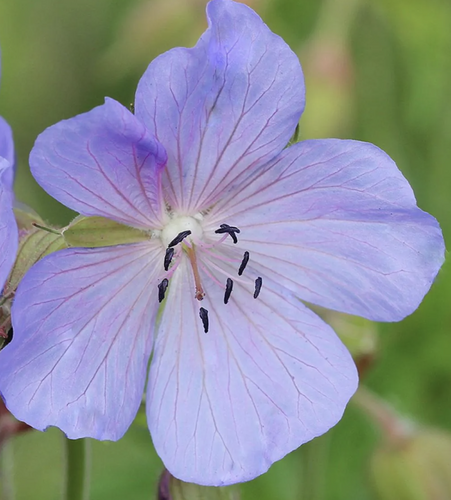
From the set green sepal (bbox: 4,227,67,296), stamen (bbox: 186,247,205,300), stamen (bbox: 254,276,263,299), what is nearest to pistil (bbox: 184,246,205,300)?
stamen (bbox: 186,247,205,300)

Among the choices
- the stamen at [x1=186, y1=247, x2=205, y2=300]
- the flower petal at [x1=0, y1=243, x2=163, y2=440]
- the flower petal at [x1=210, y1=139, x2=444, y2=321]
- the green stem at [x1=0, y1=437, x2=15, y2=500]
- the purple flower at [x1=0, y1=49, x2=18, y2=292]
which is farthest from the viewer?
the green stem at [x1=0, y1=437, x2=15, y2=500]

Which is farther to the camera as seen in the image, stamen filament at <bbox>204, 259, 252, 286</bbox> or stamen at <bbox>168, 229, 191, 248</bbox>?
stamen filament at <bbox>204, 259, 252, 286</bbox>

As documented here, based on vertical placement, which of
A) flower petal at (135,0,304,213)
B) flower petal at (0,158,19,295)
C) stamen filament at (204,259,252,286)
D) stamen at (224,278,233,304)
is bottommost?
stamen filament at (204,259,252,286)

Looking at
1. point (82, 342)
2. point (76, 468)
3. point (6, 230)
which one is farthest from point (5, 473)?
point (6, 230)

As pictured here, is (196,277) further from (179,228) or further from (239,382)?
(239,382)

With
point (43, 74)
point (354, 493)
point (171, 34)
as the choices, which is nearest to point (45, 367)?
point (354, 493)

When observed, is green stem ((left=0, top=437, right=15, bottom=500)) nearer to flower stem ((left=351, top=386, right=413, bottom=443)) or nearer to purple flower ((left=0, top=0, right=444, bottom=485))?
purple flower ((left=0, top=0, right=444, bottom=485))
